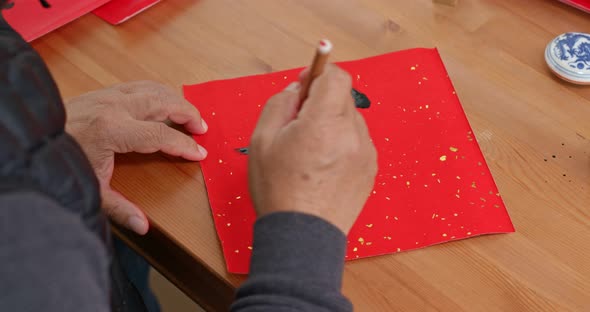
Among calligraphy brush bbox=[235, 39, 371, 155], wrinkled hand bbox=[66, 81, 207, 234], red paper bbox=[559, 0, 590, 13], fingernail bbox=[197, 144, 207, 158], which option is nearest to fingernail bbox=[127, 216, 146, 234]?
wrinkled hand bbox=[66, 81, 207, 234]

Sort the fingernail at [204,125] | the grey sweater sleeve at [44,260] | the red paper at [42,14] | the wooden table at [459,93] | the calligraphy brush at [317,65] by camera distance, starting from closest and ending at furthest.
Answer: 1. the grey sweater sleeve at [44,260]
2. the calligraphy brush at [317,65]
3. the wooden table at [459,93]
4. the fingernail at [204,125]
5. the red paper at [42,14]

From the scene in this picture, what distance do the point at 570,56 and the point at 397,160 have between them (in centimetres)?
29

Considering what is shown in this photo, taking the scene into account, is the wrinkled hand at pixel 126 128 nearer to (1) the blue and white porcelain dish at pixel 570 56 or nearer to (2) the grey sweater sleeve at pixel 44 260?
(2) the grey sweater sleeve at pixel 44 260

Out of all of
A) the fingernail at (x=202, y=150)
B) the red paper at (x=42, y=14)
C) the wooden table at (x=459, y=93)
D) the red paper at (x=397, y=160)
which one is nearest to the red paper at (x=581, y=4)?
the wooden table at (x=459, y=93)

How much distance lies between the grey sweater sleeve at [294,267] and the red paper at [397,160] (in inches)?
3.9

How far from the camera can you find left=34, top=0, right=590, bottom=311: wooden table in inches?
22.8

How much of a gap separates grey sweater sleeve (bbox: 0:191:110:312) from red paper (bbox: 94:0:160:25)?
505mm

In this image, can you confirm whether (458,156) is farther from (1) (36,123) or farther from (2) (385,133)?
(1) (36,123)

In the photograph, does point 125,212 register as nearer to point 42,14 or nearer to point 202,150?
point 202,150

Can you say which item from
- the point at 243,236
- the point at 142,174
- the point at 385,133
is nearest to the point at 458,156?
the point at 385,133

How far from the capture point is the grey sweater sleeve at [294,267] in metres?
0.46

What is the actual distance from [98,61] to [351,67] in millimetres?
342

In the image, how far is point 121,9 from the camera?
83cm

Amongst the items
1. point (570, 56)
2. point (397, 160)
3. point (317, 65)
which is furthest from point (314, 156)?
point (570, 56)
